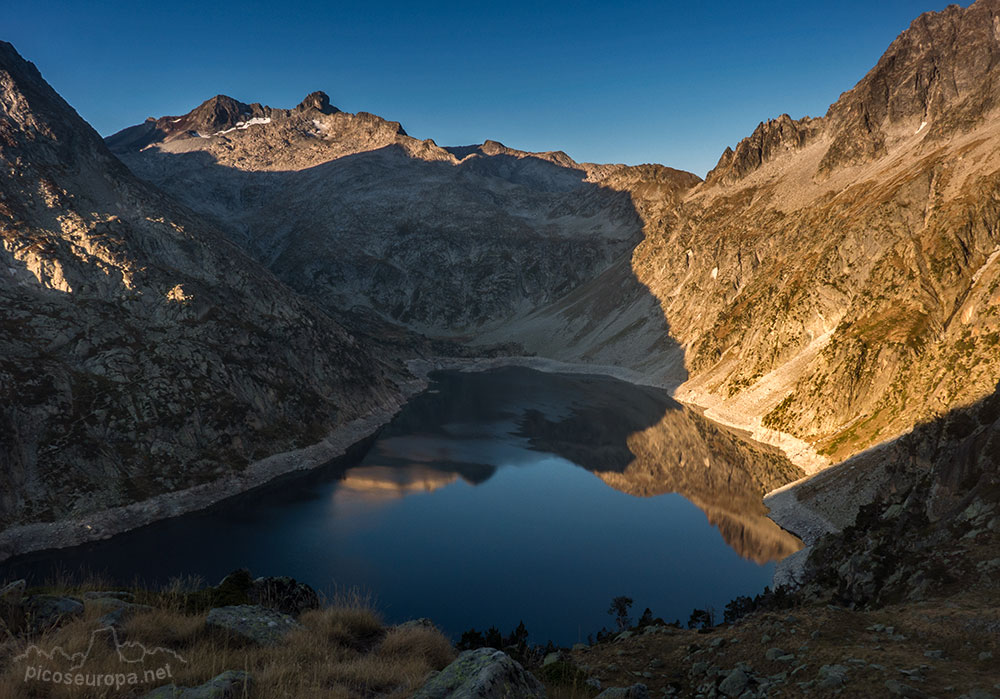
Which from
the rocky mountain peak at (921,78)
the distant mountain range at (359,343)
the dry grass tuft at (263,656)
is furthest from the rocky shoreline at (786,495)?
the rocky mountain peak at (921,78)

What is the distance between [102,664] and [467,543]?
46.1 meters

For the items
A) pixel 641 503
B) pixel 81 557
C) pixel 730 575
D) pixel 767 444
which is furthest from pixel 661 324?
pixel 81 557

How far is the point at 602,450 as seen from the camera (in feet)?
295

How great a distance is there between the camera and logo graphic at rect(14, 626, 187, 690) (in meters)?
9.24

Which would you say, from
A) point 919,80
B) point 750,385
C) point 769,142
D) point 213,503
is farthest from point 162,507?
point 769,142

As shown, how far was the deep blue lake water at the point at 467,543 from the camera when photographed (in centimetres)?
4212

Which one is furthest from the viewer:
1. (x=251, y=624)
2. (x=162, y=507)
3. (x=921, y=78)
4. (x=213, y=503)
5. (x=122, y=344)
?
(x=921, y=78)

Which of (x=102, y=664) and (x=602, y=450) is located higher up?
(x=102, y=664)

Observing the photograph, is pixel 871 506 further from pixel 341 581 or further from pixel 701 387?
pixel 701 387

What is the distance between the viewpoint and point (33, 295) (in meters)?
73.6

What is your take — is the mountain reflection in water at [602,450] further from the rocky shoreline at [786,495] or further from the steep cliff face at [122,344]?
the steep cliff face at [122,344]

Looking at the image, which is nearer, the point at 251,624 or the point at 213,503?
the point at 251,624

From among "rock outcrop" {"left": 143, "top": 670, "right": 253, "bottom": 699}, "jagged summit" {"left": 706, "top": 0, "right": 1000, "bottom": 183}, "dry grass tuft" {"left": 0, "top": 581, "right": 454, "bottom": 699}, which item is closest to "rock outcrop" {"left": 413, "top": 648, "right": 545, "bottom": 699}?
"dry grass tuft" {"left": 0, "top": 581, "right": 454, "bottom": 699}

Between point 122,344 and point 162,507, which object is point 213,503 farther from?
point 122,344
